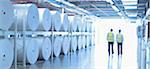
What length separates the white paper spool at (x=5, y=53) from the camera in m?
8.21

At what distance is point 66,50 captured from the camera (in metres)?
17.4

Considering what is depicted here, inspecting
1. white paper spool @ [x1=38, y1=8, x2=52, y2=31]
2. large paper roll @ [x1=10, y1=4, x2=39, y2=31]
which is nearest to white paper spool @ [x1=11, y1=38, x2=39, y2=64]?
large paper roll @ [x1=10, y1=4, x2=39, y2=31]

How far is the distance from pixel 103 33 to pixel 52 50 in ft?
85.3

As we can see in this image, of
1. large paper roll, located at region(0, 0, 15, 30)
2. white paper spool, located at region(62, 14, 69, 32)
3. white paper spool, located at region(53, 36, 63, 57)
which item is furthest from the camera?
white paper spool, located at region(62, 14, 69, 32)

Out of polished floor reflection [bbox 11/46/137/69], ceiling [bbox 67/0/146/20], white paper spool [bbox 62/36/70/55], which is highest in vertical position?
ceiling [bbox 67/0/146/20]

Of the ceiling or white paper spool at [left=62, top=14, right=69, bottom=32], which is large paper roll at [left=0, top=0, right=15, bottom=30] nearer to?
white paper spool at [left=62, top=14, right=69, bottom=32]

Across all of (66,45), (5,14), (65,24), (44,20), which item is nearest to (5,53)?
(5,14)

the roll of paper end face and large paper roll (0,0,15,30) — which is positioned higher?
large paper roll (0,0,15,30)

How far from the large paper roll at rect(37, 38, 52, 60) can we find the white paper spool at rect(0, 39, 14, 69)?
3.63 meters

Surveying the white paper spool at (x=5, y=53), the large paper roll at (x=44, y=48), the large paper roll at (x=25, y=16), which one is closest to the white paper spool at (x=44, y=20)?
the large paper roll at (x=44, y=48)

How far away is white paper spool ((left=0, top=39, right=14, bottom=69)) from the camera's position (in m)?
8.21

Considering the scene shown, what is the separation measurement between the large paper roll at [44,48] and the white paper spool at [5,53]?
3634 millimetres

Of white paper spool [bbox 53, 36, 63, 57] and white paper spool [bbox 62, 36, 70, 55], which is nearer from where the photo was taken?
white paper spool [bbox 53, 36, 63, 57]

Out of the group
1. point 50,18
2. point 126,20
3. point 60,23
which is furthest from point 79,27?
point 126,20
